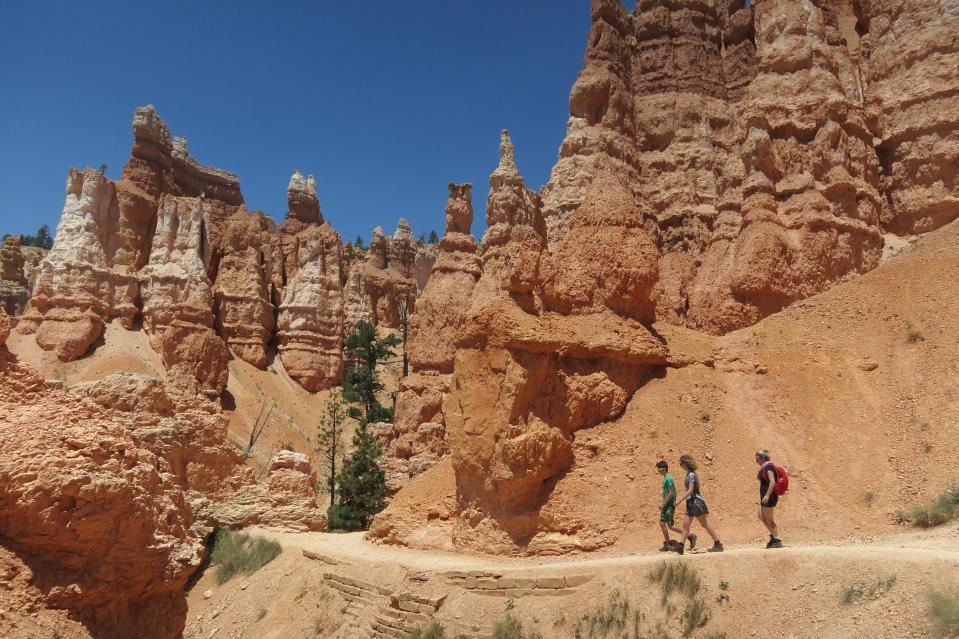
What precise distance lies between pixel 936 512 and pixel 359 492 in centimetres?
2026

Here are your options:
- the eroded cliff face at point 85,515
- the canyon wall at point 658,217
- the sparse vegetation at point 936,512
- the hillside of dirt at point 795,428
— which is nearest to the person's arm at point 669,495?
the hillside of dirt at point 795,428

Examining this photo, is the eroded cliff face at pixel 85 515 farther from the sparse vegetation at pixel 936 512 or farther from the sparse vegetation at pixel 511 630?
the sparse vegetation at pixel 936 512

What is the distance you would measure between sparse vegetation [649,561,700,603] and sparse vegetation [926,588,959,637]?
2.86 m

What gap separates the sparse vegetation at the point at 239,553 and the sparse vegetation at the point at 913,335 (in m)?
15.7

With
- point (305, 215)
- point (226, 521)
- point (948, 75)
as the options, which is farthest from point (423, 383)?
point (305, 215)

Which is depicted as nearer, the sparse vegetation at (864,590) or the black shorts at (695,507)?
the sparse vegetation at (864,590)

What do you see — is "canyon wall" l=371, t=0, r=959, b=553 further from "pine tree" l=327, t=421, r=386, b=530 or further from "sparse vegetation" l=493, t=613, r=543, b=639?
"pine tree" l=327, t=421, r=386, b=530

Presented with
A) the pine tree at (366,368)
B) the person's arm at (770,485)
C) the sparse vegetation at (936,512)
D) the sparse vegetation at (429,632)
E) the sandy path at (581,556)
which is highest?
the pine tree at (366,368)

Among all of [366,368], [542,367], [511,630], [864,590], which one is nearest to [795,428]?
[542,367]

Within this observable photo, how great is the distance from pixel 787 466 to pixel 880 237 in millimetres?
17042

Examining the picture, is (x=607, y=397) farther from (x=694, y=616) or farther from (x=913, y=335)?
(x=913, y=335)

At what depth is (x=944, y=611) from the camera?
6875 mm

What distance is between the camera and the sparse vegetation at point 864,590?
7.68m

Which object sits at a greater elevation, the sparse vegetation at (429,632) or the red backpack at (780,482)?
the red backpack at (780,482)
